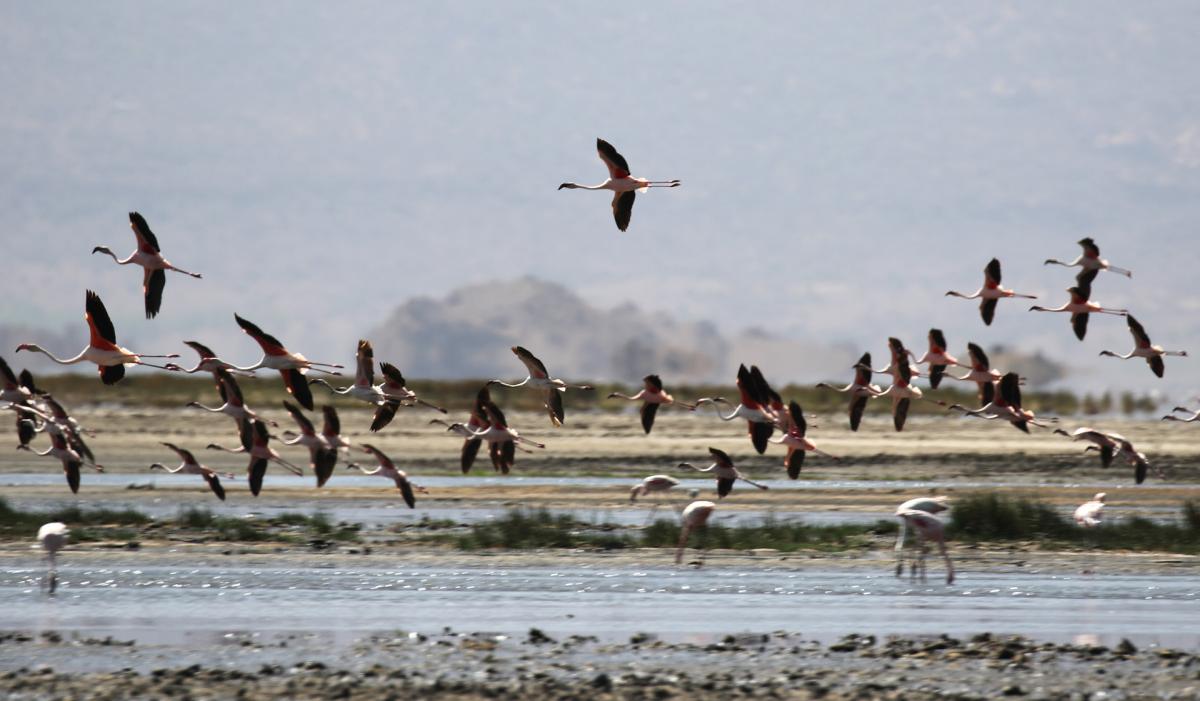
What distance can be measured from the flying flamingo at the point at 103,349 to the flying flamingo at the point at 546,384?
4401 millimetres

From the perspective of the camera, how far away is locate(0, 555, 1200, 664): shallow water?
56.9 ft

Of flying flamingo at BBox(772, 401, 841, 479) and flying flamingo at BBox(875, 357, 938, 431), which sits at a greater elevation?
flying flamingo at BBox(875, 357, 938, 431)

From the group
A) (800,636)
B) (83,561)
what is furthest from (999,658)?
(83,561)

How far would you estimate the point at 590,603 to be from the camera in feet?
63.2

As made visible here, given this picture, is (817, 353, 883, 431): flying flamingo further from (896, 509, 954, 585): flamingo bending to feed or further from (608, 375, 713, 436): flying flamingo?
(896, 509, 954, 585): flamingo bending to feed

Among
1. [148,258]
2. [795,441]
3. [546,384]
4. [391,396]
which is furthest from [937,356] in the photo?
[148,258]

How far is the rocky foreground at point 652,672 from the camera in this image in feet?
46.4

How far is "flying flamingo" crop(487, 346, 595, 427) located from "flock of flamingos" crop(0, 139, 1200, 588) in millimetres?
30

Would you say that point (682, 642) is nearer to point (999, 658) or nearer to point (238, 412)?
point (999, 658)

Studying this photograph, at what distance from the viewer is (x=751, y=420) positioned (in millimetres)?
25406

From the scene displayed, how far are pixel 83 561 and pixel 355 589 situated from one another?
175 inches

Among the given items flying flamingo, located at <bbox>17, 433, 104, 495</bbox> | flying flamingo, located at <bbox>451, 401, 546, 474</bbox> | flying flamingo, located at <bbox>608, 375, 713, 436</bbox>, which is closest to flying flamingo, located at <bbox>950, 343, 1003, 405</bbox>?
flying flamingo, located at <bbox>608, 375, 713, 436</bbox>

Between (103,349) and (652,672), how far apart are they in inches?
400

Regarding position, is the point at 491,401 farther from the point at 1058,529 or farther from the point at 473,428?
the point at 1058,529
